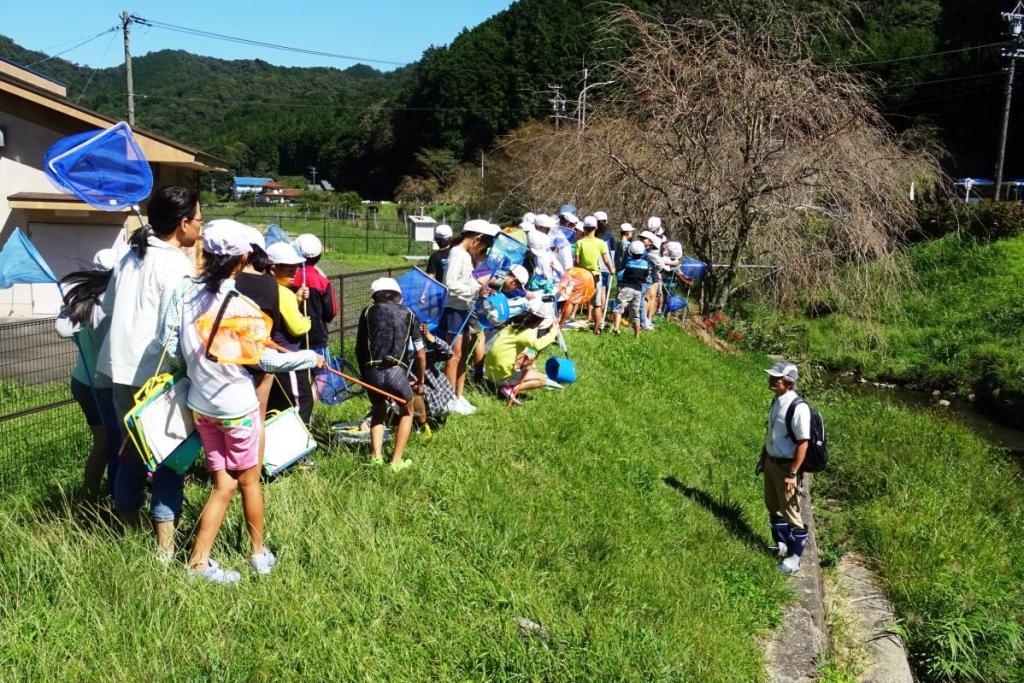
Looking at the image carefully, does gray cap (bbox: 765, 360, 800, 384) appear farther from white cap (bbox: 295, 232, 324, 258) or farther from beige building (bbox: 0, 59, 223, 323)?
beige building (bbox: 0, 59, 223, 323)

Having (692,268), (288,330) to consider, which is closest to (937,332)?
(692,268)

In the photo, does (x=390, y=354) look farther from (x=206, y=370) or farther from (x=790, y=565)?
(x=790, y=565)

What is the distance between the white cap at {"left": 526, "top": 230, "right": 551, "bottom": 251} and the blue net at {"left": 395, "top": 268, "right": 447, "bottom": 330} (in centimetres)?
212

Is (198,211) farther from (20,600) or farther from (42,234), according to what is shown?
(42,234)

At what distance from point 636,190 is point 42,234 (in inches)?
496

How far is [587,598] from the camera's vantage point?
4906mm

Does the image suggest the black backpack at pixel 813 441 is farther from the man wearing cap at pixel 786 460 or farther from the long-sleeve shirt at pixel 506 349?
the long-sleeve shirt at pixel 506 349

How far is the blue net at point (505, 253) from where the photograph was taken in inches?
335

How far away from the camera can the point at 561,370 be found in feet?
28.7

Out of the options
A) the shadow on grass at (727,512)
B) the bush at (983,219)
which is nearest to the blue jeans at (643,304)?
the shadow on grass at (727,512)

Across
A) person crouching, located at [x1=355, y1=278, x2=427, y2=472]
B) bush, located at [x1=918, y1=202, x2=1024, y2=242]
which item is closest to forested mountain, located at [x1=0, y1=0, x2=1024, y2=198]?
bush, located at [x1=918, y1=202, x2=1024, y2=242]

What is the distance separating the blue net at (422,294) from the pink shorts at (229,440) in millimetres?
Result: 3019

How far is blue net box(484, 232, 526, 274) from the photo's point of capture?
8.51 metres

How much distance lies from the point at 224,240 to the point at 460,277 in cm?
343
